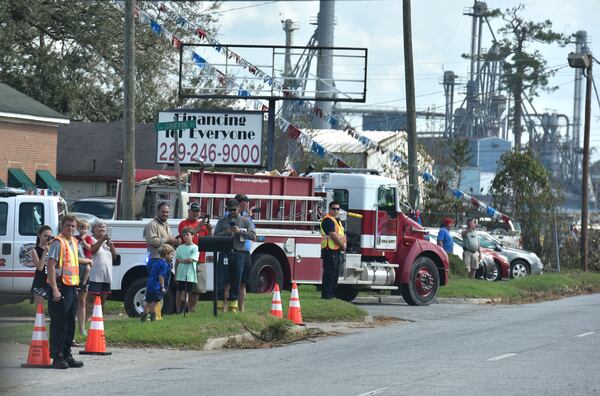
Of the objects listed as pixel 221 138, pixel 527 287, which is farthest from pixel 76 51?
pixel 527 287

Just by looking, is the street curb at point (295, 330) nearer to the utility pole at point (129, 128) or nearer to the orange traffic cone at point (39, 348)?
the orange traffic cone at point (39, 348)

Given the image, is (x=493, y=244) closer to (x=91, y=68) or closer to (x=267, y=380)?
(x=91, y=68)

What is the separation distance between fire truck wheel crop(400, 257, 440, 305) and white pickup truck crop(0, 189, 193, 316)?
7.25 meters

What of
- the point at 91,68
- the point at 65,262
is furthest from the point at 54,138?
the point at 65,262

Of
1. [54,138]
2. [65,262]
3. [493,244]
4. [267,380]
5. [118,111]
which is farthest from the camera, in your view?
[118,111]

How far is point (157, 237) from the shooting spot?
16172mm

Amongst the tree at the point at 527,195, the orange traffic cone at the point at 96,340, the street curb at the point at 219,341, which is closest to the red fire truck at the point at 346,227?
the street curb at the point at 219,341

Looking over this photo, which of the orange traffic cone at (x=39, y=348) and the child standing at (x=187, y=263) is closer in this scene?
the orange traffic cone at (x=39, y=348)

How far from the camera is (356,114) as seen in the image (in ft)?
400

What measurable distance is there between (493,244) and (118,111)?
1862cm

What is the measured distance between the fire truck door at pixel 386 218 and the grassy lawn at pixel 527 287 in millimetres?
3196

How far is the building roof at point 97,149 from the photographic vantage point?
1713 inches

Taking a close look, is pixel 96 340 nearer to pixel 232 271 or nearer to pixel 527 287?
pixel 232 271

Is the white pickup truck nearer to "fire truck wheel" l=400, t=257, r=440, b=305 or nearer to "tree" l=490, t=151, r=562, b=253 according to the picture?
"fire truck wheel" l=400, t=257, r=440, b=305
